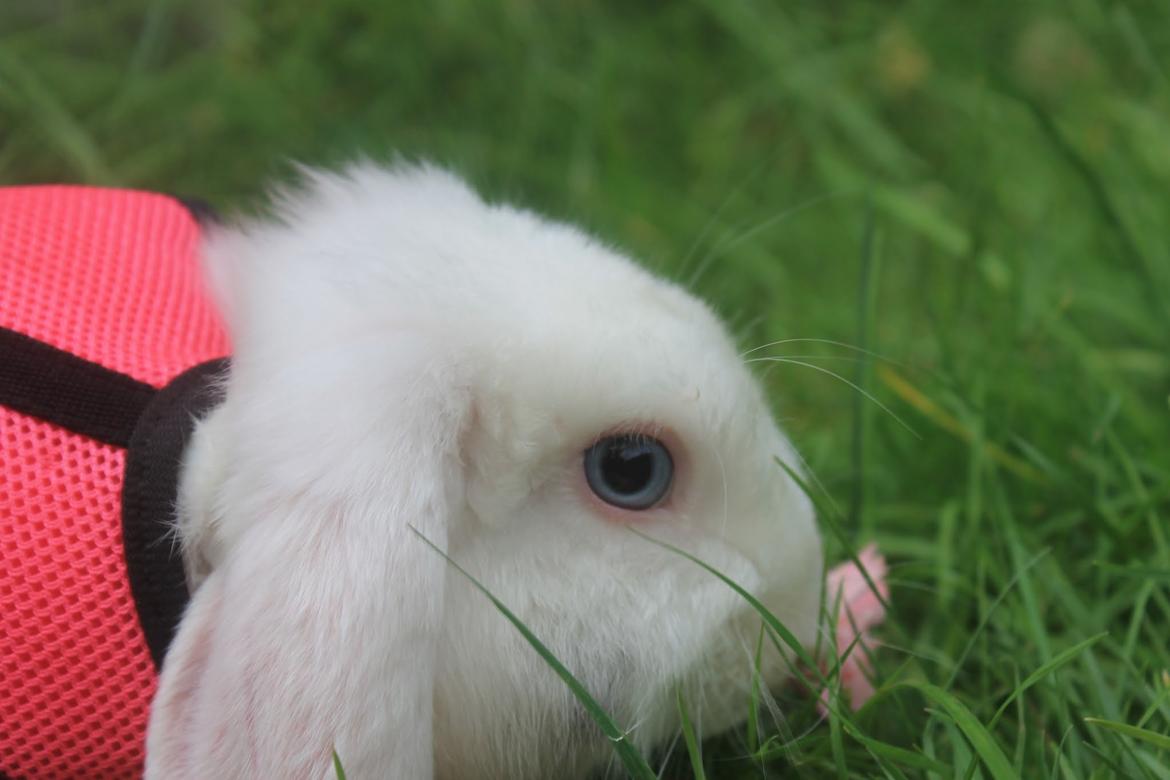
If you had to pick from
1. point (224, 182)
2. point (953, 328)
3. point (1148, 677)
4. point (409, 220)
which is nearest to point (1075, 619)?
point (1148, 677)

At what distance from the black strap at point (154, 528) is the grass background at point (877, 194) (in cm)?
68

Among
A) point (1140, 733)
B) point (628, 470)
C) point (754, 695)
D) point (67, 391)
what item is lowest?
point (67, 391)

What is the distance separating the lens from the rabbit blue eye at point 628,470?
1349 mm

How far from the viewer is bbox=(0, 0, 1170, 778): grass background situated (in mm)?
1699

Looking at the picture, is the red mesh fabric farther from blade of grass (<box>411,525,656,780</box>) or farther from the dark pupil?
the dark pupil

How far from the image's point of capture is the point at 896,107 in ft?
11.2

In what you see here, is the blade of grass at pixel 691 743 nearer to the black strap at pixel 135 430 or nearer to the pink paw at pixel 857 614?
the pink paw at pixel 857 614

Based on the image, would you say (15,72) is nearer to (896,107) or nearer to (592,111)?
(592,111)

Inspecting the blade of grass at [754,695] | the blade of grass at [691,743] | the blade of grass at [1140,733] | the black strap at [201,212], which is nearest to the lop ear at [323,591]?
the blade of grass at [691,743]

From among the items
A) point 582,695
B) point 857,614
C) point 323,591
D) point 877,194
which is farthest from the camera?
point 877,194

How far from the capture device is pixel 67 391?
4.20 feet

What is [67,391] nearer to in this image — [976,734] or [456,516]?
[456,516]

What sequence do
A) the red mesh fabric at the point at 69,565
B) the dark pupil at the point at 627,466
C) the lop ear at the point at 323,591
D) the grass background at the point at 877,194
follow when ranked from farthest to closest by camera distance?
1. the grass background at the point at 877,194
2. the dark pupil at the point at 627,466
3. the red mesh fabric at the point at 69,565
4. the lop ear at the point at 323,591

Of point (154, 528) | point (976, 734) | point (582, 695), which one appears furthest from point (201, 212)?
point (976, 734)
